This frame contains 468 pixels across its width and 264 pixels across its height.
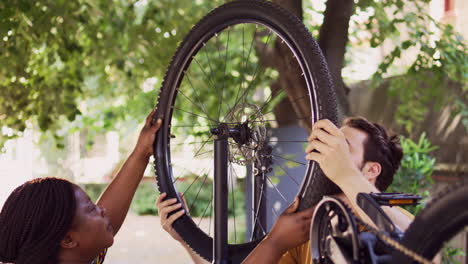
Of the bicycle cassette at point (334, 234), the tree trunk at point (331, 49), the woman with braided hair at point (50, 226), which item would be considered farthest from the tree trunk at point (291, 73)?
the bicycle cassette at point (334, 234)

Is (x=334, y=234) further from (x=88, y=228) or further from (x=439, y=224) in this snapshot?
(x=88, y=228)

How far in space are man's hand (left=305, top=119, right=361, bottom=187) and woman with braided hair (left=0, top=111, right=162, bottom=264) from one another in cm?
55

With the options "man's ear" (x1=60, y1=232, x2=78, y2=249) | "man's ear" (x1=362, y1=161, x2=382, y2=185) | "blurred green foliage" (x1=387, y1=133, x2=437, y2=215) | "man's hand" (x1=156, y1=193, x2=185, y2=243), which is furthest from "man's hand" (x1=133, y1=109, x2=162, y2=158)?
"blurred green foliage" (x1=387, y1=133, x2=437, y2=215)

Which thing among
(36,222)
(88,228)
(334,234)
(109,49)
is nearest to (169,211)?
(88,228)

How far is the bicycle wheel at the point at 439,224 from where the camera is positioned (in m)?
0.93

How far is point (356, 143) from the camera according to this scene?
179 centimetres

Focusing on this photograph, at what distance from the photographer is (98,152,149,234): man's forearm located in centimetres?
187

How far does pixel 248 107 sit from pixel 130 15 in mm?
2909

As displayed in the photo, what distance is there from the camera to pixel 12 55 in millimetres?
3246

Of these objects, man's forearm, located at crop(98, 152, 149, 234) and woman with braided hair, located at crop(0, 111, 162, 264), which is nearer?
woman with braided hair, located at crop(0, 111, 162, 264)

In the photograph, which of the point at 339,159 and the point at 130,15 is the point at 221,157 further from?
the point at 130,15

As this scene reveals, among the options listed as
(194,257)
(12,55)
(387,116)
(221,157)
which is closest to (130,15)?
(12,55)

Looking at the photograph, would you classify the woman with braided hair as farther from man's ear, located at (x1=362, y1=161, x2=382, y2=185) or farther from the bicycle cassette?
man's ear, located at (x1=362, y1=161, x2=382, y2=185)

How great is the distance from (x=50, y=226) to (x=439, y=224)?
85 cm
